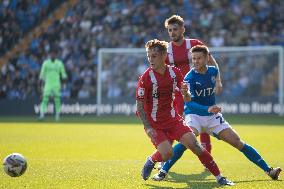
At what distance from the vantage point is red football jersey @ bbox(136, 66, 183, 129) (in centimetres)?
859

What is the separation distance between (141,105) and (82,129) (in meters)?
10.7

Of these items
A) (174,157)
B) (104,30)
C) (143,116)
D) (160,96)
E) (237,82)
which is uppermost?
(104,30)

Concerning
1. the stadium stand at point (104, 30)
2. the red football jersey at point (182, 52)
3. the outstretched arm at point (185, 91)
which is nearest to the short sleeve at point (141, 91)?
the outstretched arm at point (185, 91)

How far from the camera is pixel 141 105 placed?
28.0 ft

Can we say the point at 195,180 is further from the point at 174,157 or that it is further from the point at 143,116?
the point at 143,116

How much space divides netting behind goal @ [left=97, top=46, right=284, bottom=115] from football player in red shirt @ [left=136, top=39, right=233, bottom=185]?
16.2 metres

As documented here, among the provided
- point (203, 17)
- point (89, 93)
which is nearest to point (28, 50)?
point (89, 93)

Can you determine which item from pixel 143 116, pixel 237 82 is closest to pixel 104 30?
pixel 237 82

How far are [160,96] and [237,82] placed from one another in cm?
1670

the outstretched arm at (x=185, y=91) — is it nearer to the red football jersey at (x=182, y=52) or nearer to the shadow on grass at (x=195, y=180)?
the shadow on grass at (x=195, y=180)

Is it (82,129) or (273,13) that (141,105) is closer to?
(82,129)

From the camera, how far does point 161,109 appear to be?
8.73 meters

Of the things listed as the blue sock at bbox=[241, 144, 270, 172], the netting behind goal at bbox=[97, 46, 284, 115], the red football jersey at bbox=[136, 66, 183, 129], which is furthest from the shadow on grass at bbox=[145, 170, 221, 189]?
the netting behind goal at bbox=[97, 46, 284, 115]

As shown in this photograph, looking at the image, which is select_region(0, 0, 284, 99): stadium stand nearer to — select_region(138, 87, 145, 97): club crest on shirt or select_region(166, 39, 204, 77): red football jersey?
select_region(166, 39, 204, 77): red football jersey
